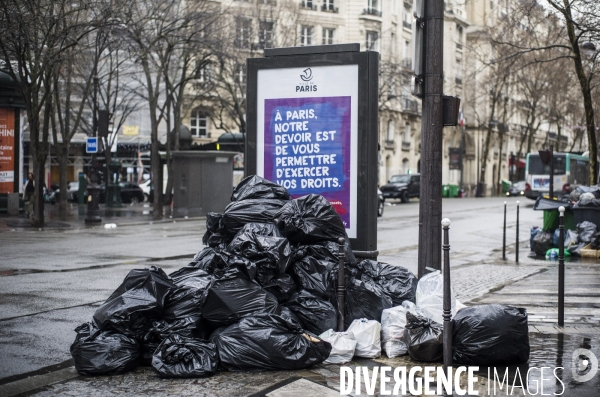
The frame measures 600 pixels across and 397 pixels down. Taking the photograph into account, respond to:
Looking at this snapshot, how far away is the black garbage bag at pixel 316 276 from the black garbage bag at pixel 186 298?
82 centimetres

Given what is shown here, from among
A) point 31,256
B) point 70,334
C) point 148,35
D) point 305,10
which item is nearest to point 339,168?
point 70,334

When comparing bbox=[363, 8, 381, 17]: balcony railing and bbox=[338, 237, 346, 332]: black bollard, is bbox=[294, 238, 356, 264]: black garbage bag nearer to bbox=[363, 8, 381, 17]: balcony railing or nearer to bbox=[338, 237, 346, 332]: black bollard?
bbox=[338, 237, 346, 332]: black bollard

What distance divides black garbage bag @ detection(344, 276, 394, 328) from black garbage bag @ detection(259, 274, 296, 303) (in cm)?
58

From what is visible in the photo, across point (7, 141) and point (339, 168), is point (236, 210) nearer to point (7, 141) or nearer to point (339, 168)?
point (339, 168)

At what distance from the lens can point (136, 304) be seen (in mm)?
6199

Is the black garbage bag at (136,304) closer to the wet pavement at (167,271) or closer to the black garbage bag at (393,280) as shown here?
the wet pavement at (167,271)

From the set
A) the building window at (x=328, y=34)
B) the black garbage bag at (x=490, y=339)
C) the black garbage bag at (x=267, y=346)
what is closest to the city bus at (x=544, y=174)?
the building window at (x=328, y=34)

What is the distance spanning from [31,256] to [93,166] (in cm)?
1400

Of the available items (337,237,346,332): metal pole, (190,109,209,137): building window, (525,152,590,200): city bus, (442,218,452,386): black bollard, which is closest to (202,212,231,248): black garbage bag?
(337,237,346,332): metal pole

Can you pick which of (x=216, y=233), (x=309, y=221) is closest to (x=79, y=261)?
(x=216, y=233)

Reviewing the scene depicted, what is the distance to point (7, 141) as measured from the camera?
2952cm

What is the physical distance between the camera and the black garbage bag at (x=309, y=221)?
23.5ft

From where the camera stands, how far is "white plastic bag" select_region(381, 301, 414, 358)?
659cm

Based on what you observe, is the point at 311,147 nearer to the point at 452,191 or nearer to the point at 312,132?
the point at 312,132
